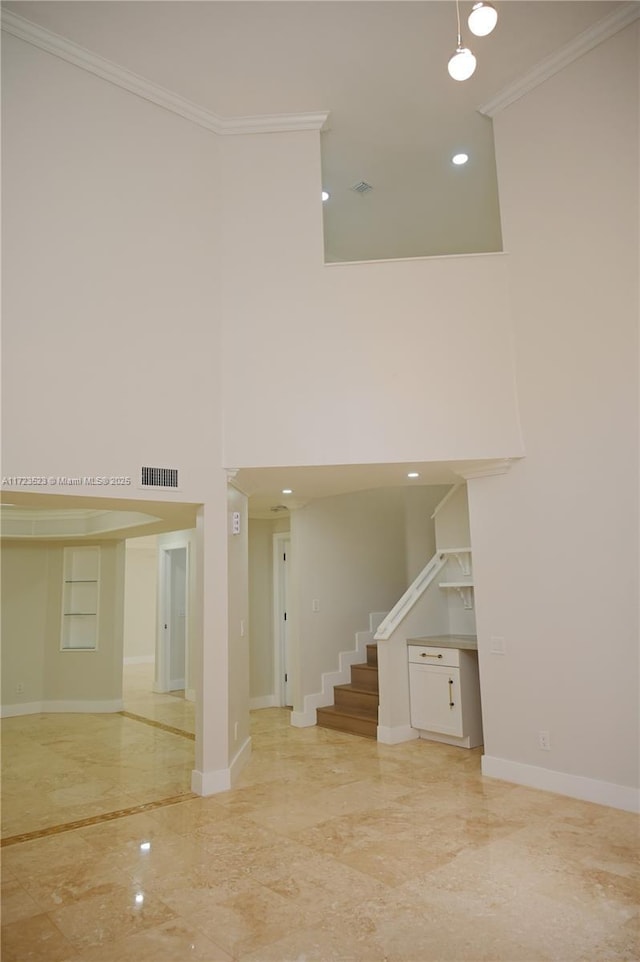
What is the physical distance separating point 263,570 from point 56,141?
17.4ft

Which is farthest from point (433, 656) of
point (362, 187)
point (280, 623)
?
point (362, 187)

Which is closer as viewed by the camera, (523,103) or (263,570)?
(523,103)

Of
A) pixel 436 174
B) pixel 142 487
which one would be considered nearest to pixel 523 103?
pixel 436 174

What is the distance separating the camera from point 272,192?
5113 mm

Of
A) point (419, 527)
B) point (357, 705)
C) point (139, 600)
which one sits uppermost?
point (419, 527)

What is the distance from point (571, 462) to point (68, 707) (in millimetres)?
6790

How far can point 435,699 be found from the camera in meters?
5.77

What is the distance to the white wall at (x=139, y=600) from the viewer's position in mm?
12766

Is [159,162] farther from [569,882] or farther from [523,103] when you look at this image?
[569,882]

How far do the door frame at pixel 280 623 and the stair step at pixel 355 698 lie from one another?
121 centimetres

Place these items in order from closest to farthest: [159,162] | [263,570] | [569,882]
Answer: [569,882], [159,162], [263,570]

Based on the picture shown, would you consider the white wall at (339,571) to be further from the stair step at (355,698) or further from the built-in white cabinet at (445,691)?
the built-in white cabinet at (445,691)

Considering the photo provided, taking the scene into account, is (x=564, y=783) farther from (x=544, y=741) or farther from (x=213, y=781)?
(x=213, y=781)

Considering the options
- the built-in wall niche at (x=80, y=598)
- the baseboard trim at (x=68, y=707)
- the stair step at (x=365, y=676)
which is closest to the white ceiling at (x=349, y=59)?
the stair step at (x=365, y=676)
